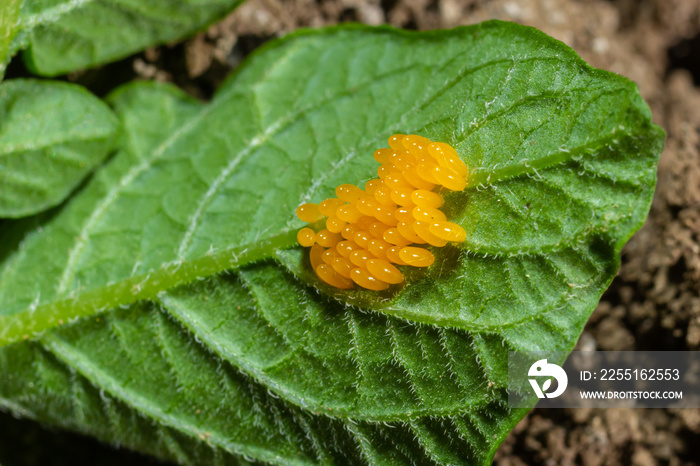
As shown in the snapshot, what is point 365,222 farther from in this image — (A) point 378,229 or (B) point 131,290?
(B) point 131,290

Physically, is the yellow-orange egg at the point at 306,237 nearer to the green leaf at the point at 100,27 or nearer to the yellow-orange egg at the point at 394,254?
the yellow-orange egg at the point at 394,254

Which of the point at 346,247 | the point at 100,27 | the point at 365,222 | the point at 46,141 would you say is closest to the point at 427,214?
the point at 365,222

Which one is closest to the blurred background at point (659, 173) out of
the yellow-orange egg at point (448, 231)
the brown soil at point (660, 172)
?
the brown soil at point (660, 172)

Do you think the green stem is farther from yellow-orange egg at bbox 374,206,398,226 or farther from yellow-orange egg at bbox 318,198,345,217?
yellow-orange egg at bbox 374,206,398,226

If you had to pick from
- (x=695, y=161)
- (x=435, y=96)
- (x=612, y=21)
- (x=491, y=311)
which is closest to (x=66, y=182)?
(x=435, y=96)

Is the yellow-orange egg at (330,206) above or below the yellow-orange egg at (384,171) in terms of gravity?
below

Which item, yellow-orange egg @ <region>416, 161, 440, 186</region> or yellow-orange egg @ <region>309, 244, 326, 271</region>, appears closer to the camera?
yellow-orange egg @ <region>416, 161, 440, 186</region>

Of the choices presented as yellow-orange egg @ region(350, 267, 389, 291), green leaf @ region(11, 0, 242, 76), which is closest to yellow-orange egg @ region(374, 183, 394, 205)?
yellow-orange egg @ region(350, 267, 389, 291)
